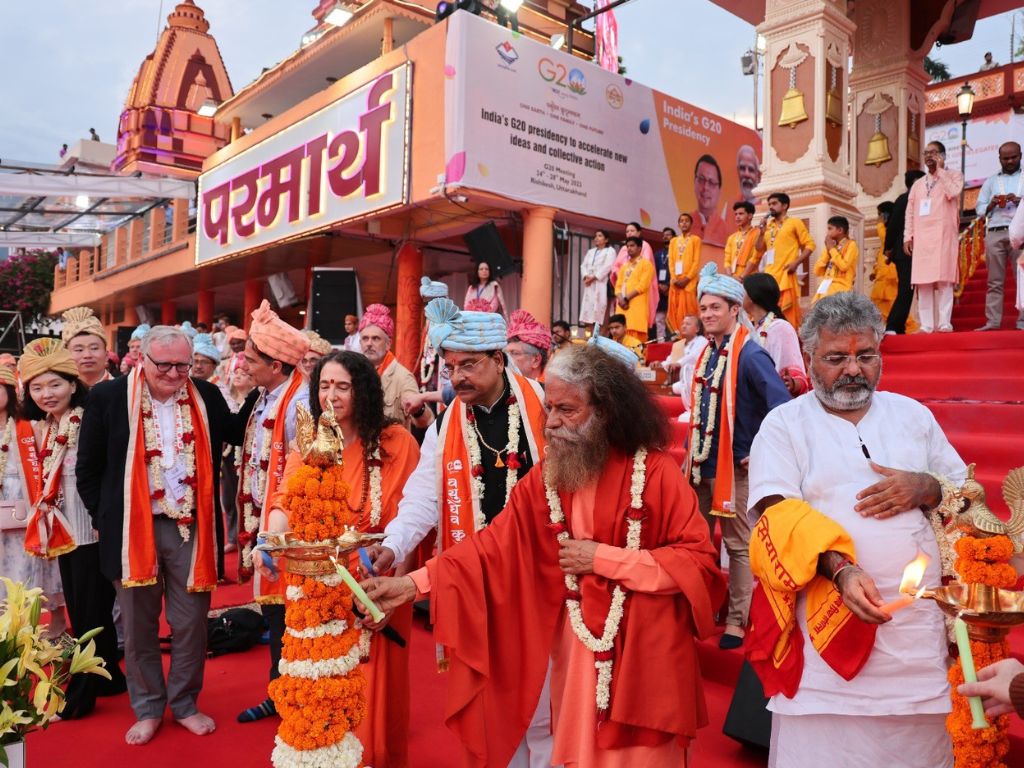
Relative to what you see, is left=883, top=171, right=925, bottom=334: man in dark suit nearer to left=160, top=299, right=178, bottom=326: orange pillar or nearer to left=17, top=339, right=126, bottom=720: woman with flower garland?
left=17, top=339, right=126, bottom=720: woman with flower garland

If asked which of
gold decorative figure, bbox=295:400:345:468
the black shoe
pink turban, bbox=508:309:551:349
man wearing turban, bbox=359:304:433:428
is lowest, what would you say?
the black shoe

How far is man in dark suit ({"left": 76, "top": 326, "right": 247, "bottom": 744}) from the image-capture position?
3674mm

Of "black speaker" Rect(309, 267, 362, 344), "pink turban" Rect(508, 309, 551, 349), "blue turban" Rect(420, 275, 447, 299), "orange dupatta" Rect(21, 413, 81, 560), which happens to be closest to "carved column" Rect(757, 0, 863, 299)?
"pink turban" Rect(508, 309, 551, 349)

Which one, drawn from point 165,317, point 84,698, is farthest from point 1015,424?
point 165,317

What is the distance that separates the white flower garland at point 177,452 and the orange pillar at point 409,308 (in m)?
8.21

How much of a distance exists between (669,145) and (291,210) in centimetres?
655

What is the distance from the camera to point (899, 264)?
8594 mm

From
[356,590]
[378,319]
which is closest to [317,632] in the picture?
[356,590]

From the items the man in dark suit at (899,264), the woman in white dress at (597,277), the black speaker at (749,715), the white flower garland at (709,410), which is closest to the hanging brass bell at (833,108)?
the man in dark suit at (899,264)

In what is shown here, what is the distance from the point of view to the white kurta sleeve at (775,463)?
2293 mm

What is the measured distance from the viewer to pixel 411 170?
10.7m

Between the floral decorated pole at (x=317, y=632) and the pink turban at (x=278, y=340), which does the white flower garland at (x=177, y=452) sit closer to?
the pink turban at (x=278, y=340)

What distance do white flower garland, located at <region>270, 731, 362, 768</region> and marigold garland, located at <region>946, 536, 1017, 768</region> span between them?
5.29 feet

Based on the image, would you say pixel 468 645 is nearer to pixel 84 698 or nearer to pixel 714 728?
pixel 714 728
